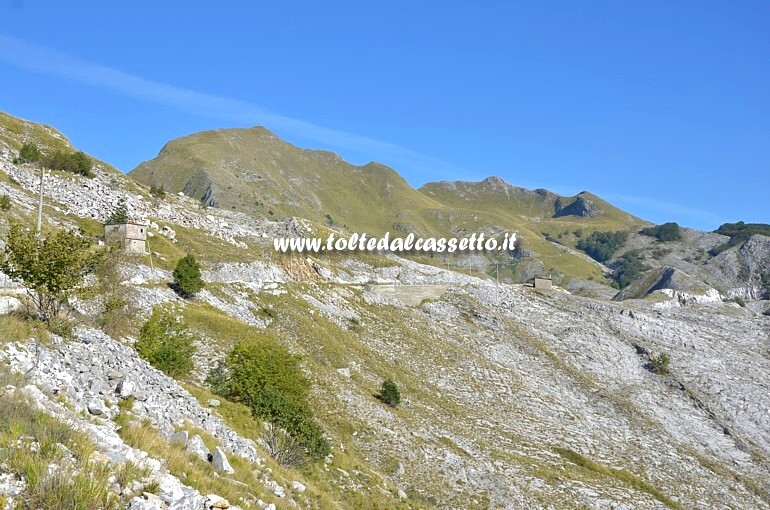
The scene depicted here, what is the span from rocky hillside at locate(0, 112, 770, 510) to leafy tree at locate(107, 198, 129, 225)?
4.77 feet

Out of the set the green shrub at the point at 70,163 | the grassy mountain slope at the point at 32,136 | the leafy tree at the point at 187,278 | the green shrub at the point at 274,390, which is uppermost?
the grassy mountain slope at the point at 32,136

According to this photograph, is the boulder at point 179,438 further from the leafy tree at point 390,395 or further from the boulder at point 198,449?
the leafy tree at point 390,395

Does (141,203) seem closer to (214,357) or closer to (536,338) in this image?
(214,357)

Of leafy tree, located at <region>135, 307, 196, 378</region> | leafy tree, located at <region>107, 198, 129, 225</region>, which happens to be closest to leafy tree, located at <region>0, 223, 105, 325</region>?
leafy tree, located at <region>135, 307, 196, 378</region>

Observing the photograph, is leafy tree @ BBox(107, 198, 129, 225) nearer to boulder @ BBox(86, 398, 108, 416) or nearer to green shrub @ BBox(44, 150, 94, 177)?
green shrub @ BBox(44, 150, 94, 177)

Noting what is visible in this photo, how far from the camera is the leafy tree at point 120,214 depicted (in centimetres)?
6806

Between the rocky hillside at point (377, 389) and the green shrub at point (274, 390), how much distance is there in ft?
4.76

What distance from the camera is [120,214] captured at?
7525cm

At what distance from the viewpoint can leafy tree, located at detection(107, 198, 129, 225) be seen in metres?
68.1

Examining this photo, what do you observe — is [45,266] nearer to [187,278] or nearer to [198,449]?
[198,449]

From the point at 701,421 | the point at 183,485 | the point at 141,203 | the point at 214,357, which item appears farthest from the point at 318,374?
the point at 141,203

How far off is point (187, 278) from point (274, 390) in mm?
27151

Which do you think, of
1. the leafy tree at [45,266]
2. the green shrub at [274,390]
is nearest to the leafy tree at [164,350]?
the green shrub at [274,390]

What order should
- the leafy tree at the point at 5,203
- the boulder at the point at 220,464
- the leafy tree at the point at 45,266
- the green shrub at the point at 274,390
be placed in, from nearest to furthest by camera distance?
the boulder at the point at 220,464 < the leafy tree at the point at 45,266 < the green shrub at the point at 274,390 < the leafy tree at the point at 5,203
